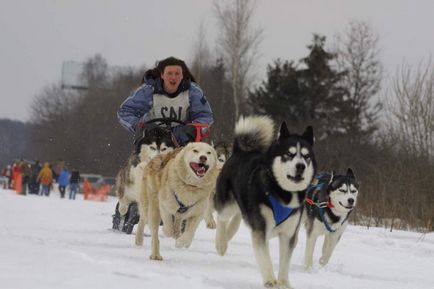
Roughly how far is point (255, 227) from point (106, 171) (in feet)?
121

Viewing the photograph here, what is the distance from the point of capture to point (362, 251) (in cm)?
714

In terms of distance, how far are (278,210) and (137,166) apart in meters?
2.57

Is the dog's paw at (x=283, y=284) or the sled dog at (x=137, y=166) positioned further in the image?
the sled dog at (x=137, y=166)

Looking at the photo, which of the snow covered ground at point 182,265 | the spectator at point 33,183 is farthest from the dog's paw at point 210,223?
the spectator at point 33,183

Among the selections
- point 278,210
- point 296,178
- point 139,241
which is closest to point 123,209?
point 139,241

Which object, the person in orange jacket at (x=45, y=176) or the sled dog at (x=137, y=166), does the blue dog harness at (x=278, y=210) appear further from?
the person in orange jacket at (x=45, y=176)

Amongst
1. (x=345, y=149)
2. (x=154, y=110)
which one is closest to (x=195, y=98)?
(x=154, y=110)

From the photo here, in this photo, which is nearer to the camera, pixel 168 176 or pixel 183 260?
pixel 183 260

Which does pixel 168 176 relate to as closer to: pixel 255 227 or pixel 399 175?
pixel 255 227

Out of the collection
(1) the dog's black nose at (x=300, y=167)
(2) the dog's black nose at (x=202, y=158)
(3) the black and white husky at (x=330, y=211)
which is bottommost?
(3) the black and white husky at (x=330, y=211)

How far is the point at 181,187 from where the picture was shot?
5.24 meters

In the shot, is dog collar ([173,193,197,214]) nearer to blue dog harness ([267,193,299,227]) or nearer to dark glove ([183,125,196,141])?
dark glove ([183,125,196,141])

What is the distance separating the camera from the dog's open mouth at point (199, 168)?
511 centimetres

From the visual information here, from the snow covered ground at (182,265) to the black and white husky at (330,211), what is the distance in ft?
0.76
